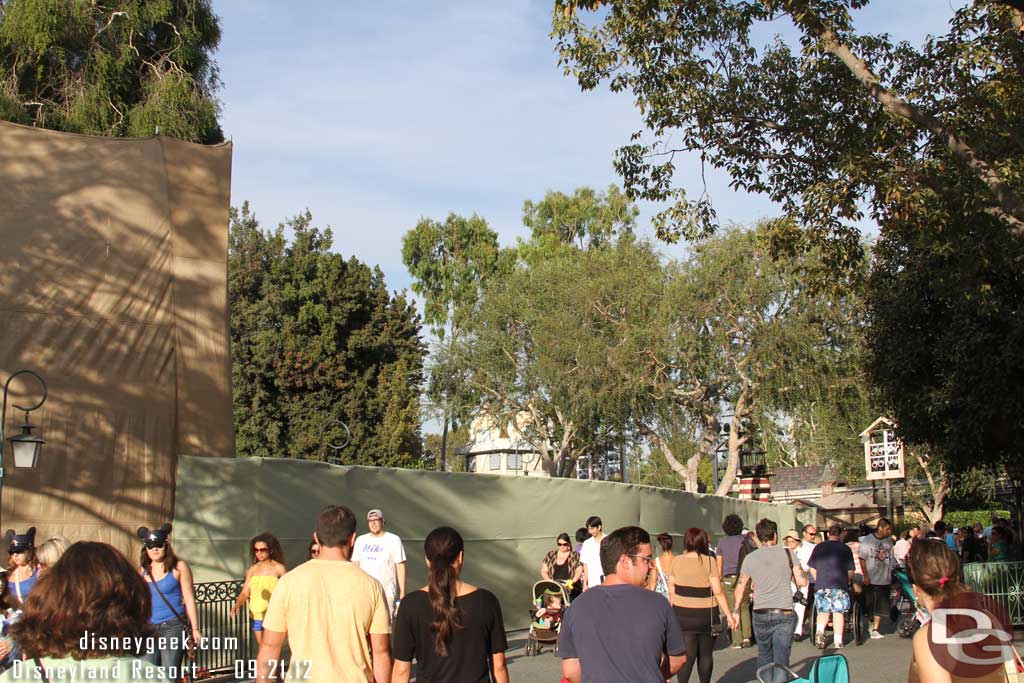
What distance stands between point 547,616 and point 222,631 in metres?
4.31

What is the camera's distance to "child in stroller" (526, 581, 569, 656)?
13836mm

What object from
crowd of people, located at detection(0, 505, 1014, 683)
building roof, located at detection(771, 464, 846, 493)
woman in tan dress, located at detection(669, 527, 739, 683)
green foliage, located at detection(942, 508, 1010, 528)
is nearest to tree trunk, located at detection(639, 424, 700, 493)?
green foliage, located at detection(942, 508, 1010, 528)

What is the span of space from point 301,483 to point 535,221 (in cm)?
4496

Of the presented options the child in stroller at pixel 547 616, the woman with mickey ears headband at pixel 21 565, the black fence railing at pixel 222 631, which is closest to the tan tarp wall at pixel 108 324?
the black fence railing at pixel 222 631

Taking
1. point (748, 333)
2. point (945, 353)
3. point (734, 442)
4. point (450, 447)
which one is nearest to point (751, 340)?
point (748, 333)

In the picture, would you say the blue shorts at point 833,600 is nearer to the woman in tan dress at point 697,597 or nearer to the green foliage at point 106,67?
the woman in tan dress at point 697,597

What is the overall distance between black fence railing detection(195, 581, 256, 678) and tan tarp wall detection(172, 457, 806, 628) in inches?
27.1

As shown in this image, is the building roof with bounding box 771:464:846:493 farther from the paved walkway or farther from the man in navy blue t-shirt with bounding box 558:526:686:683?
the man in navy blue t-shirt with bounding box 558:526:686:683

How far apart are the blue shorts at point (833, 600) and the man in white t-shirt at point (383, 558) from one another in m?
5.81

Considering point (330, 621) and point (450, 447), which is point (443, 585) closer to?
point (330, 621)

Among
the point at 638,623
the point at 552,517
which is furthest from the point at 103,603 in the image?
the point at 552,517

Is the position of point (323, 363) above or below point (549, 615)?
above

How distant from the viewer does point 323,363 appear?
4088 cm

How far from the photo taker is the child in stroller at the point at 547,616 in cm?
1384
